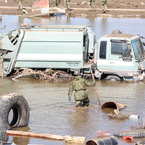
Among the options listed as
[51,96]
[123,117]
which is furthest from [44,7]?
[123,117]

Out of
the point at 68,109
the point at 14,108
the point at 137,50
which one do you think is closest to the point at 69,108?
the point at 68,109

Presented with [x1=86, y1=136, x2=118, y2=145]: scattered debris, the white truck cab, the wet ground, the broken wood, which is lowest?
the wet ground

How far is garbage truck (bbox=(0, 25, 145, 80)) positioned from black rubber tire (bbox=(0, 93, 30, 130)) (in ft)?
19.5

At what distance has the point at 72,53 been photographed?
17.1 meters

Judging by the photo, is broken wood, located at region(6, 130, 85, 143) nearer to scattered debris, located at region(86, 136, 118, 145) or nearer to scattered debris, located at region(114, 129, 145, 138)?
scattered debris, located at region(86, 136, 118, 145)

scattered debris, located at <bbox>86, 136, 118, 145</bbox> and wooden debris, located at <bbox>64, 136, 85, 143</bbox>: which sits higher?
scattered debris, located at <bbox>86, 136, 118, 145</bbox>

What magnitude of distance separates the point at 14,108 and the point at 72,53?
6.11 metres

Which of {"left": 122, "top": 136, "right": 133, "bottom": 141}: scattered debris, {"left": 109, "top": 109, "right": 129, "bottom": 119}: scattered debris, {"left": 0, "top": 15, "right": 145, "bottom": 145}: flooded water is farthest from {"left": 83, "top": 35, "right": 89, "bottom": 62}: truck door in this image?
{"left": 122, "top": 136, "right": 133, "bottom": 141}: scattered debris

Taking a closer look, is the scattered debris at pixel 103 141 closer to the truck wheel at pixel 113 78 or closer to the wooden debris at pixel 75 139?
the wooden debris at pixel 75 139

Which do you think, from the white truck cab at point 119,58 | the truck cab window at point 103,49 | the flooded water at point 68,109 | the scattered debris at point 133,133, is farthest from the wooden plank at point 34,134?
the truck cab window at point 103,49

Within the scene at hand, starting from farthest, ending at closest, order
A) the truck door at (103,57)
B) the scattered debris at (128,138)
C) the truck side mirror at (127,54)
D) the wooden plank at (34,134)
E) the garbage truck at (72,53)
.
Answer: the truck door at (103,57)
the garbage truck at (72,53)
the truck side mirror at (127,54)
the scattered debris at (128,138)
the wooden plank at (34,134)

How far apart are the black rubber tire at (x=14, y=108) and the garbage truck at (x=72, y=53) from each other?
5959mm

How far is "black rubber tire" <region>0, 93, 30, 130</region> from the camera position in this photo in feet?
35.6

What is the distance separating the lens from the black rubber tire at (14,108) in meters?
10.8
